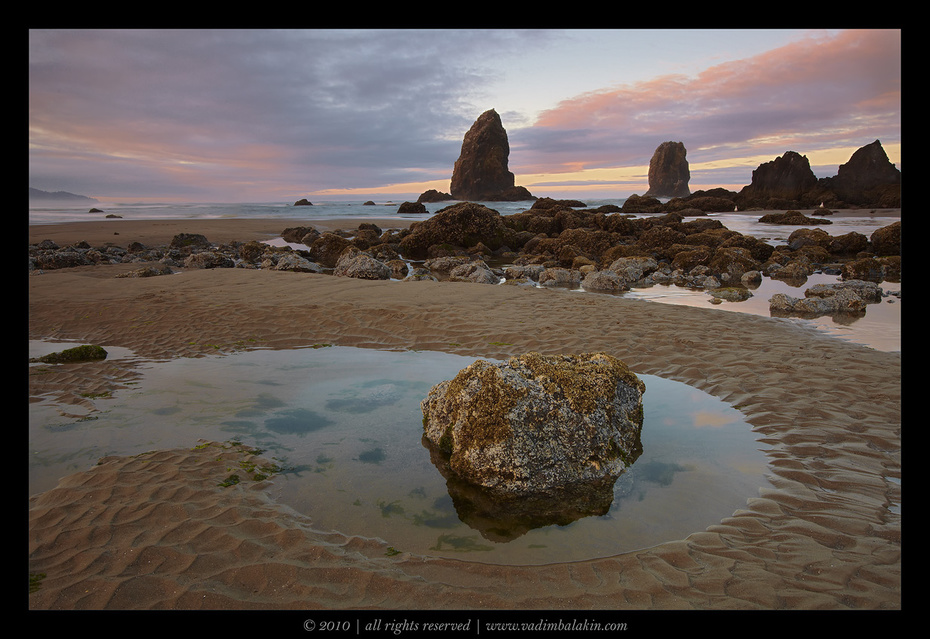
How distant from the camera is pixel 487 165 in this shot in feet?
325

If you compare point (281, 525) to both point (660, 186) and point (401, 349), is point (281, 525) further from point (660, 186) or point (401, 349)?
point (660, 186)

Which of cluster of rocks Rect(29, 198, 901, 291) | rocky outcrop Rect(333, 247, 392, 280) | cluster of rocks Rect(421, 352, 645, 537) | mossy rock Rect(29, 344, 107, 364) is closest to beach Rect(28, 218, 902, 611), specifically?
mossy rock Rect(29, 344, 107, 364)

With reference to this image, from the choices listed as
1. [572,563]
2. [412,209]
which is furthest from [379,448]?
[412,209]

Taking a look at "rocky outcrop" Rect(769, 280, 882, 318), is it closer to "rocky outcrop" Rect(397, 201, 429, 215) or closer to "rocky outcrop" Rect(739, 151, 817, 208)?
"rocky outcrop" Rect(397, 201, 429, 215)

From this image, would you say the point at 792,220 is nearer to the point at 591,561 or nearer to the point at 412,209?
the point at 412,209

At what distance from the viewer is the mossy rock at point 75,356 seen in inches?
289

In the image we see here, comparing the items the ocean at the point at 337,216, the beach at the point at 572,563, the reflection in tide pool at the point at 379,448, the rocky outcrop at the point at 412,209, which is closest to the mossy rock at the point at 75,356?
the beach at the point at 572,563

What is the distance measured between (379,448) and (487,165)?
100054mm

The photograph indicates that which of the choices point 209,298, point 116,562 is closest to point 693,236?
point 209,298

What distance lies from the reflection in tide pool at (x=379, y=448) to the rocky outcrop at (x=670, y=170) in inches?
5001

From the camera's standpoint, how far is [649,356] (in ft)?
24.9
